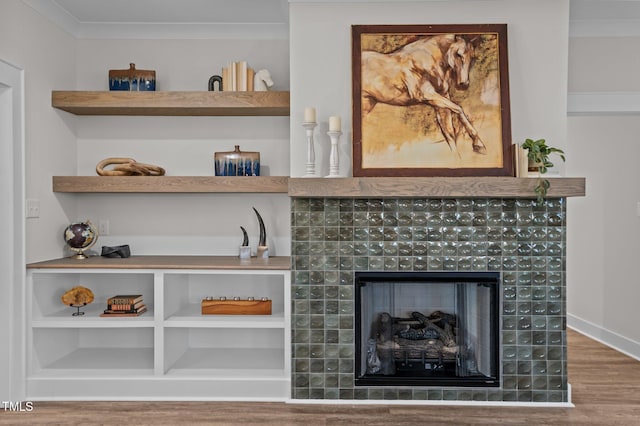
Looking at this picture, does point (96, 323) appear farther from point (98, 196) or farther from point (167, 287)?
point (98, 196)

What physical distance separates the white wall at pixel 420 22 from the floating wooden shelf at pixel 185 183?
374mm

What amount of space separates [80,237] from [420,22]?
257 centimetres

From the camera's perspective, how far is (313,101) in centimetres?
309

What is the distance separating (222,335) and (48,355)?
3.63 feet

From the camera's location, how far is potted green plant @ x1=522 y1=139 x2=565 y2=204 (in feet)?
9.45

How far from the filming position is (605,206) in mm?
4453

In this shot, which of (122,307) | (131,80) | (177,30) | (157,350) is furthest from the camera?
(177,30)

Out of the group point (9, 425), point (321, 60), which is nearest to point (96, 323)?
point (9, 425)

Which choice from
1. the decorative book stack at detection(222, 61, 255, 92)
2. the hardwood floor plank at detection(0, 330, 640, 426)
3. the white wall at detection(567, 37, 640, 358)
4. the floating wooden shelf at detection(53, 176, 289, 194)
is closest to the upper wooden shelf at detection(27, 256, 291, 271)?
the floating wooden shelf at detection(53, 176, 289, 194)

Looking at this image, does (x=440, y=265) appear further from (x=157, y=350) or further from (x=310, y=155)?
(x=157, y=350)

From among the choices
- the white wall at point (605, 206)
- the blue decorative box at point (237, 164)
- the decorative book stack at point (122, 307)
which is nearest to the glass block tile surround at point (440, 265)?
the blue decorative box at point (237, 164)

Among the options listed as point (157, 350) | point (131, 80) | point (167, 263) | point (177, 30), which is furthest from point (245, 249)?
point (177, 30)

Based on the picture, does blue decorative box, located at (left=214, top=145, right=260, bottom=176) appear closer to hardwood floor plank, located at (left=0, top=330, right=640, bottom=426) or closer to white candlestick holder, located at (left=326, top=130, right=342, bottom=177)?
white candlestick holder, located at (left=326, top=130, right=342, bottom=177)

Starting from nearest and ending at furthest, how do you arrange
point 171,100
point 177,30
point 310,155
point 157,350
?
point 310,155
point 157,350
point 171,100
point 177,30
